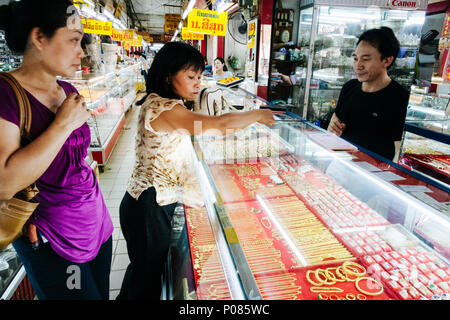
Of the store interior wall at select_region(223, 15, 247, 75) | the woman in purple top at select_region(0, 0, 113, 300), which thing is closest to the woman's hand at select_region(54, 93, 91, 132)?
the woman in purple top at select_region(0, 0, 113, 300)

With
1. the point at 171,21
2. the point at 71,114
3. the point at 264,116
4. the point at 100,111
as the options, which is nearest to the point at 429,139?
the point at 264,116

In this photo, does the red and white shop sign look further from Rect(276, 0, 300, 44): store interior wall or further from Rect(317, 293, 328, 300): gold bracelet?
Rect(317, 293, 328, 300): gold bracelet

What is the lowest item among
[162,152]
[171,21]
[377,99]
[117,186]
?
[117,186]

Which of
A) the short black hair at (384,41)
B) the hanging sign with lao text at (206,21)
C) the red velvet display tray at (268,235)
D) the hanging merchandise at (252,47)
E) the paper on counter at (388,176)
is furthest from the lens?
the hanging sign with lao text at (206,21)

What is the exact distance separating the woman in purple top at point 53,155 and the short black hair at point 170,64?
1.61 feet

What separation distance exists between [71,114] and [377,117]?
7.94 ft

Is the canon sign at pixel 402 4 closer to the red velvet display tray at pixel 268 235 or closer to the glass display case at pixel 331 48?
the glass display case at pixel 331 48

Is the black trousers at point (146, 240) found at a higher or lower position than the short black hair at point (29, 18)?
lower

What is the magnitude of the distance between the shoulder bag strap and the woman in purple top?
2 cm

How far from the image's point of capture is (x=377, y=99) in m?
2.58

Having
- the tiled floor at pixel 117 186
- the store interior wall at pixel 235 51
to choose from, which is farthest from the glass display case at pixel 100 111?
the store interior wall at pixel 235 51

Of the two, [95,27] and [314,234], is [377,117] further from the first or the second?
[95,27]

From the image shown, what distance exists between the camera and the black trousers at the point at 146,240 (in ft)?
6.14
